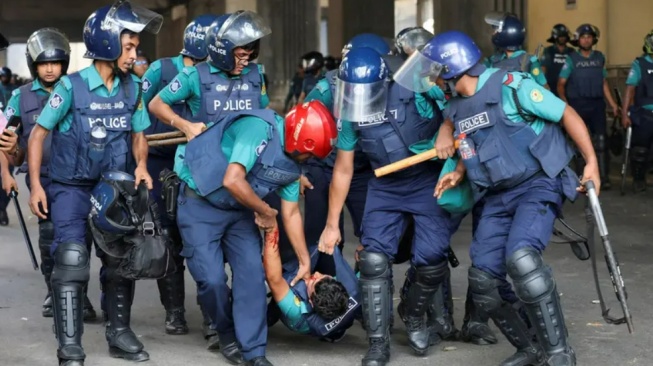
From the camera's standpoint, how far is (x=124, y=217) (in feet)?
21.2

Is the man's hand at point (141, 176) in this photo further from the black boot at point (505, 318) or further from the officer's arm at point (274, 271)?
the black boot at point (505, 318)

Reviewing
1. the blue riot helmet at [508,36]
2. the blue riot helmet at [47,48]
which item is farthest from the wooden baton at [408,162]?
the blue riot helmet at [508,36]

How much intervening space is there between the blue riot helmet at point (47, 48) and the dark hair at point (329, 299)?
235 cm

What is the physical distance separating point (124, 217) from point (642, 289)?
3772mm

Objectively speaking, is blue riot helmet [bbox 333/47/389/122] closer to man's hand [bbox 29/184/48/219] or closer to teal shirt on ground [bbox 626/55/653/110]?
man's hand [bbox 29/184/48/219]

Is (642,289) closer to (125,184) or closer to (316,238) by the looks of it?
(316,238)

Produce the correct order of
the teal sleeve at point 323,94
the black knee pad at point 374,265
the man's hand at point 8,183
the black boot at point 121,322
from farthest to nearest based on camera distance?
1. the man's hand at point 8,183
2. the teal sleeve at point 323,94
3. the black boot at point 121,322
4. the black knee pad at point 374,265

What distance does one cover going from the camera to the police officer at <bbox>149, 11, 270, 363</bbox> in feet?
22.5

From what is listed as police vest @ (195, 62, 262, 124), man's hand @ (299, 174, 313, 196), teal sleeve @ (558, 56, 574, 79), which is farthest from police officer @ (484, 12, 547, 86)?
teal sleeve @ (558, 56, 574, 79)

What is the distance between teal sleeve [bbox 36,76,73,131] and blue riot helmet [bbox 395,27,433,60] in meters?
1.85

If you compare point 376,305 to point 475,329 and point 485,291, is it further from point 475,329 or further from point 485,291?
point 475,329

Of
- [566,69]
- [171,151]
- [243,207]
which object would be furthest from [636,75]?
[243,207]

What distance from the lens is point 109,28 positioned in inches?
256

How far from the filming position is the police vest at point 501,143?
6.08 metres
